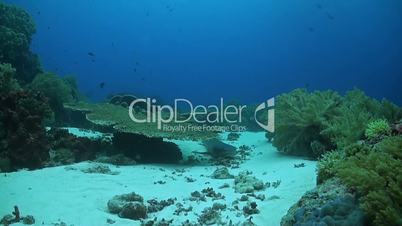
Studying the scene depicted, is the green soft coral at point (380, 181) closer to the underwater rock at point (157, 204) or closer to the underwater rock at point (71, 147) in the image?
the underwater rock at point (157, 204)

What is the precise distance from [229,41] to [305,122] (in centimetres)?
9746

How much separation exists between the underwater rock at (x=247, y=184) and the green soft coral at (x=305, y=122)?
6.73 ft

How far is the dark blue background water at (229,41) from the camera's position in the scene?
2249 inches

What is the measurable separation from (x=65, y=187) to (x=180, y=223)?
93.5 inches

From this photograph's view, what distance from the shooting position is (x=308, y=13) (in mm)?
65812

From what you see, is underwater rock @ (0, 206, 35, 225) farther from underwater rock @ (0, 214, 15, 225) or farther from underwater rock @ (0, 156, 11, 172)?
underwater rock @ (0, 156, 11, 172)

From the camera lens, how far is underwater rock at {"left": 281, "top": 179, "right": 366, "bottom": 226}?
3492mm

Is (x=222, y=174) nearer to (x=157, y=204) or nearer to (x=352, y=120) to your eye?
(x=157, y=204)

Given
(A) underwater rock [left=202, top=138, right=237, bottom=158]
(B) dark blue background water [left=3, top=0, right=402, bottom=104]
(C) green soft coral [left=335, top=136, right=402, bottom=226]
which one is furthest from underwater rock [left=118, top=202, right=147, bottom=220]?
(B) dark blue background water [left=3, top=0, right=402, bottom=104]

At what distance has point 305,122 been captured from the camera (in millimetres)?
8727

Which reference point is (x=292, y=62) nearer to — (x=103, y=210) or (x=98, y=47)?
(x=98, y=47)

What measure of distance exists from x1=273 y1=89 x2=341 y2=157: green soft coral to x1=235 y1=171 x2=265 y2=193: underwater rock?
6.73 ft

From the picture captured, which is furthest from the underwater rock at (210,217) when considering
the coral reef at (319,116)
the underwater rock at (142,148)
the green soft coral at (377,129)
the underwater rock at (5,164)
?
the underwater rock at (5,164)

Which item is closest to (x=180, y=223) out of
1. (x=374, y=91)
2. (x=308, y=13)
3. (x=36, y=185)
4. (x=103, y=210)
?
(x=103, y=210)
